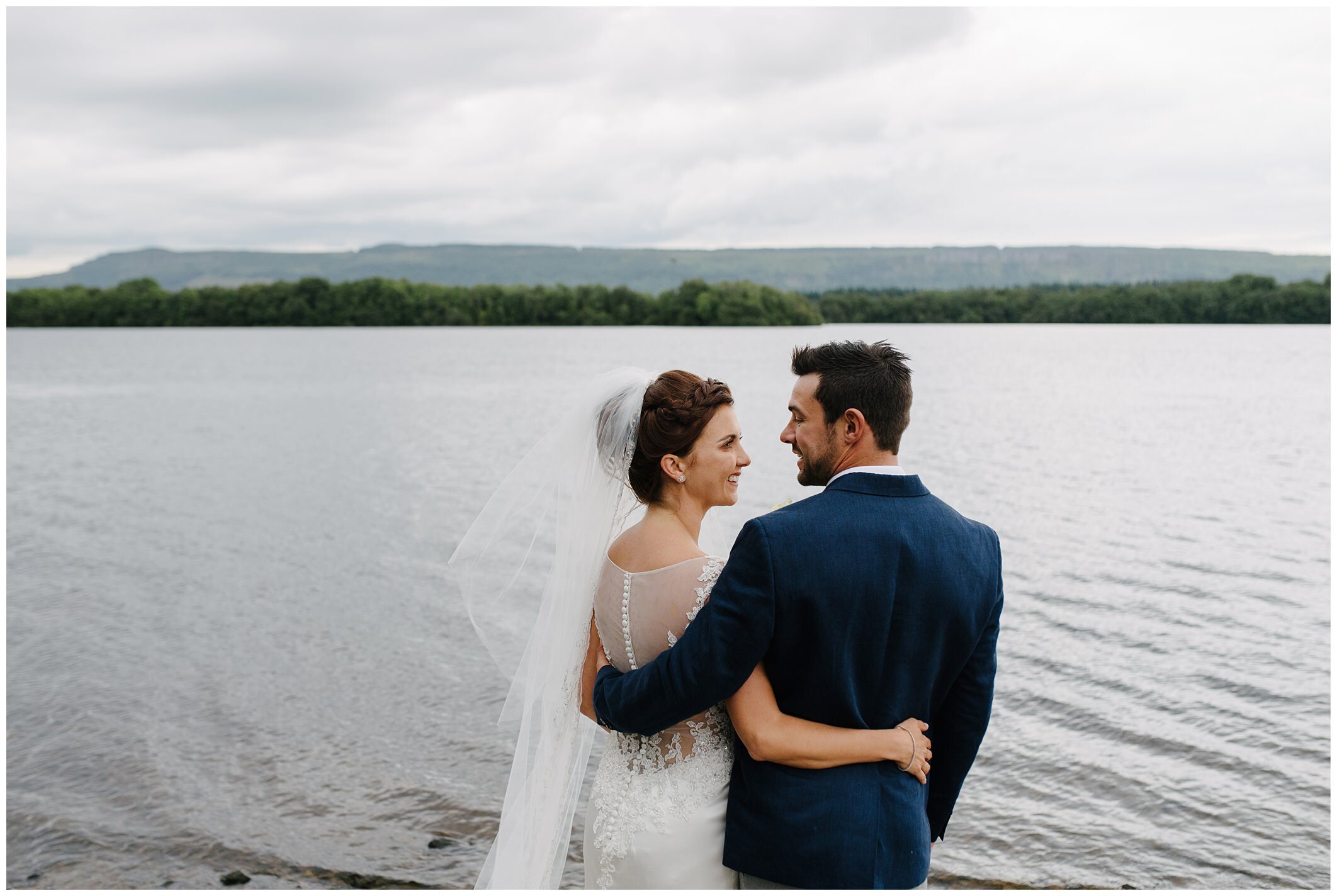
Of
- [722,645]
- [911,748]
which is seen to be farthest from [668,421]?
[911,748]

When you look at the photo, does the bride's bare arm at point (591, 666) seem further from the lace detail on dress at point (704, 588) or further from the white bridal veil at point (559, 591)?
the lace detail on dress at point (704, 588)

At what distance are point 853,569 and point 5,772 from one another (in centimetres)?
698

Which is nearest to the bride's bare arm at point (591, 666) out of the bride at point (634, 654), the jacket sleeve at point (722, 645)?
the bride at point (634, 654)

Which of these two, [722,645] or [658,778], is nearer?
[722,645]

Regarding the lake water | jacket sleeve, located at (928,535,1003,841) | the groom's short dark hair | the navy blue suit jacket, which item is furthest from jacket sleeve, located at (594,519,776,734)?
the lake water

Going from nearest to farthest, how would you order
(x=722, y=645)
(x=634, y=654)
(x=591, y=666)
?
1. (x=722, y=645)
2. (x=634, y=654)
3. (x=591, y=666)

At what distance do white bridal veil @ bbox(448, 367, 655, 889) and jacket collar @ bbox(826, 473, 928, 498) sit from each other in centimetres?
80

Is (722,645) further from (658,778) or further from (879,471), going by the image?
(658,778)

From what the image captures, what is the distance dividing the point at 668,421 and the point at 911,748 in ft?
3.29

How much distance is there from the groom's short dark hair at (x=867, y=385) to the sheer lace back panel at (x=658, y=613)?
1.78ft

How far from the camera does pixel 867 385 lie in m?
2.34

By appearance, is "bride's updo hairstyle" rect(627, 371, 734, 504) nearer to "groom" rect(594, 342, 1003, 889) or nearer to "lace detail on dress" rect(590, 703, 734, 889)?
"groom" rect(594, 342, 1003, 889)

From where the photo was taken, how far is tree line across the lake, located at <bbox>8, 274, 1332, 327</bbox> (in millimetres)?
96375

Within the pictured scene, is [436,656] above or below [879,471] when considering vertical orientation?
below
